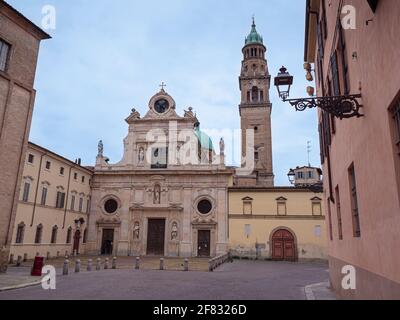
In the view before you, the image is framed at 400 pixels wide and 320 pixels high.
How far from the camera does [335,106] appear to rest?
244 inches

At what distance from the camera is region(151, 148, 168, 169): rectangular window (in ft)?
135

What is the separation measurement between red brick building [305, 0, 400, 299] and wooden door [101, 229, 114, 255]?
33.7 m

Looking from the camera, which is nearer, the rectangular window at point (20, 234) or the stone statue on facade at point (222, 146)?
the rectangular window at point (20, 234)

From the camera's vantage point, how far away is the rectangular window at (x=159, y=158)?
4109 centimetres

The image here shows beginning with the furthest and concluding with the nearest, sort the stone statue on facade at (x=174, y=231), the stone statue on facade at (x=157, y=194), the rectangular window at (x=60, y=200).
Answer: the stone statue on facade at (x=157, y=194) < the stone statue on facade at (x=174, y=231) < the rectangular window at (x=60, y=200)

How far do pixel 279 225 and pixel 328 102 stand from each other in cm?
3195

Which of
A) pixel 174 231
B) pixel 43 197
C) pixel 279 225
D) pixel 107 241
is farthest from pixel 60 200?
pixel 279 225

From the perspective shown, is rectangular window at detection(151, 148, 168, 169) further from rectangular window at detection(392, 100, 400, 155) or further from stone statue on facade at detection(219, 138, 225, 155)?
rectangular window at detection(392, 100, 400, 155)

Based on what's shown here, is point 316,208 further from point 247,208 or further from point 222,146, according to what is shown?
point 222,146

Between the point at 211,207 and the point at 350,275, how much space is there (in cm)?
2998

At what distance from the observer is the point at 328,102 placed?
6.42m

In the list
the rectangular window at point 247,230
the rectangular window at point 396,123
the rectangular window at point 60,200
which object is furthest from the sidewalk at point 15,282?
the rectangular window at point 247,230

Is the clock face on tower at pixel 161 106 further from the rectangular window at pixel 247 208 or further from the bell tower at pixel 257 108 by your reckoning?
the rectangular window at pixel 247 208

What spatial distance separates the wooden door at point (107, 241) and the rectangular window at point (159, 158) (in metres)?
9.28
